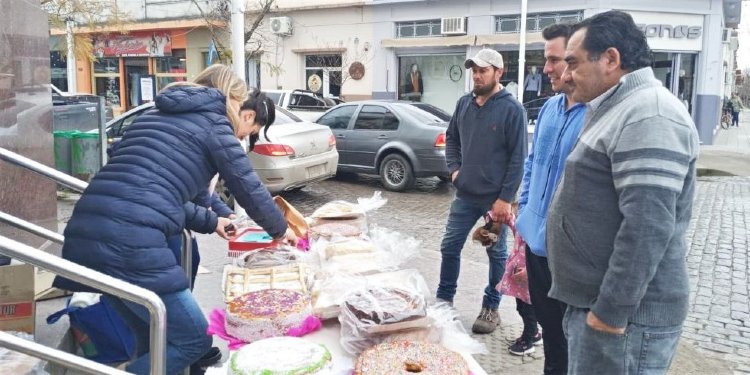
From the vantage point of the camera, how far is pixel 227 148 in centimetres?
273

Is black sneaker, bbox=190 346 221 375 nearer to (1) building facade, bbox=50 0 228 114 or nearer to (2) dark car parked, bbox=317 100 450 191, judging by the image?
(2) dark car parked, bbox=317 100 450 191

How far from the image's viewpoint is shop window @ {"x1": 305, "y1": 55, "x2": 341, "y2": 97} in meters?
23.3

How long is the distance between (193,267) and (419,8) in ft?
62.2

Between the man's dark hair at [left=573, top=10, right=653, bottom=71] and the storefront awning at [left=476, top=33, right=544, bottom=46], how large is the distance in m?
17.3

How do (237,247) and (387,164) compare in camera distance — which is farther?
(387,164)

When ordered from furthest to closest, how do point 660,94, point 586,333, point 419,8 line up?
1. point 419,8
2. point 586,333
3. point 660,94

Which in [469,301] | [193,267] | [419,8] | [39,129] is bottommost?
[469,301]

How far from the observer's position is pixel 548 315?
316cm

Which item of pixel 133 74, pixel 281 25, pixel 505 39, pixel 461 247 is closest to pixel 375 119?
pixel 461 247

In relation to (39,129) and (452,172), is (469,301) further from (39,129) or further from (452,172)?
(39,129)

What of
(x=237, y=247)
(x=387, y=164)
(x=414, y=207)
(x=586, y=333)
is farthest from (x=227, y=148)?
(x=387, y=164)

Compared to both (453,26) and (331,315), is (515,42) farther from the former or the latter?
(331,315)

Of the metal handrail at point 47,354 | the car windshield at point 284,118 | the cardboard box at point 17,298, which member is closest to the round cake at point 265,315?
the metal handrail at point 47,354

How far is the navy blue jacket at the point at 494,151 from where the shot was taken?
428 cm
